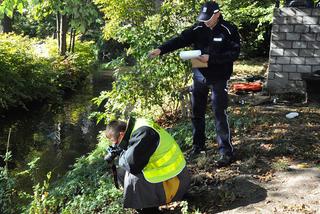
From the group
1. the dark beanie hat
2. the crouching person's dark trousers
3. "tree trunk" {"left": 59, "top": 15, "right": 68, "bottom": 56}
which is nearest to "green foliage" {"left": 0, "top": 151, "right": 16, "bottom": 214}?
the crouching person's dark trousers

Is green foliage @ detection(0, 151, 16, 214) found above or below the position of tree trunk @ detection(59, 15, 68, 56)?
below

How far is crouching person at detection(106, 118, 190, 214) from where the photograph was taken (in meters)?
4.06

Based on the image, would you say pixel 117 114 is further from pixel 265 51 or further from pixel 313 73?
pixel 265 51

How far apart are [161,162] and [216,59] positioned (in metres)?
1.39

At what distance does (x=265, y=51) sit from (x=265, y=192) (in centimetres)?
1180

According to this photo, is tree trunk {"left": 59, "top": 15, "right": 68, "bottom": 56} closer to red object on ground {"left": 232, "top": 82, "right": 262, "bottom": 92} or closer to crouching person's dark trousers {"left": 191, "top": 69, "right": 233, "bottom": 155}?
red object on ground {"left": 232, "top": 82, "right": 262, "bottom": 92}

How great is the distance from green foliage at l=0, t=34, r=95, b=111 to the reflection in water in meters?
0.49

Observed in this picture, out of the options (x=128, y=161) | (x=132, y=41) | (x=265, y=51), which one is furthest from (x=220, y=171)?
(x=265, y=51)

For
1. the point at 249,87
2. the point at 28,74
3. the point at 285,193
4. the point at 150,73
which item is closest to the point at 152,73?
the point at 150,73

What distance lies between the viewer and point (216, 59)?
4.79 metres

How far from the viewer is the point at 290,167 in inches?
194

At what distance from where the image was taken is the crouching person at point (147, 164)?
4.06 m

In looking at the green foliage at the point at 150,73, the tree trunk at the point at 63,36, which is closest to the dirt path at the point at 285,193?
Answer: the green foliage at the point at 150,73

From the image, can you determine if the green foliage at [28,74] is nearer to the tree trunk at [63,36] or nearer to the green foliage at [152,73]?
the tree trunk at [63,36]
